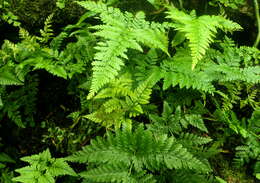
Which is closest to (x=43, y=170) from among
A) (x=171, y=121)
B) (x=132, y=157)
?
(x=132, y=157)

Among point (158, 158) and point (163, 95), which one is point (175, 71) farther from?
point (158, 158)

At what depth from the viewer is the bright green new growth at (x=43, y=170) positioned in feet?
7.47

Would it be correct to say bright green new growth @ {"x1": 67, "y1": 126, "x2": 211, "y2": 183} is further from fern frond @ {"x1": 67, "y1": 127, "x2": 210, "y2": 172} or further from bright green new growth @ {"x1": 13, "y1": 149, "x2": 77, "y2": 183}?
bright green new growth @ {"x1": 13, "y1": 149, "x2": 77, "y2": 183}

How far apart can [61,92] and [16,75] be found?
0.62 meters

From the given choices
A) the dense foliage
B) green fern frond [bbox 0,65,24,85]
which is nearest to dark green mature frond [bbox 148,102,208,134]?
the dense foliage

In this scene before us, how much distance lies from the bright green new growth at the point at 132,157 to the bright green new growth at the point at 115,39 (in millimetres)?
452

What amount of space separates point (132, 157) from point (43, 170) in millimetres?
832

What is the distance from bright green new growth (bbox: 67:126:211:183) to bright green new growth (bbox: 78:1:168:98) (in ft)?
1.48

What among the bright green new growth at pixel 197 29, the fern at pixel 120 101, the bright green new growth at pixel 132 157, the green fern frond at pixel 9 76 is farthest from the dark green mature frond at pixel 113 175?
the green fern frond at pixel 9 76

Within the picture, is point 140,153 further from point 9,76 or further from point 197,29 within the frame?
point 9,76

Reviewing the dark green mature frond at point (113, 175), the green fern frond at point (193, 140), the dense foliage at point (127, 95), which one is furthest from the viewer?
the green fern frond at point (193, 140)

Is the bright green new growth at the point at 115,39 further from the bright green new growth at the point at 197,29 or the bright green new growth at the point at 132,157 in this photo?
the bright green new growth at the point at 132,157

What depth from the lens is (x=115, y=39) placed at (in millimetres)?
2365

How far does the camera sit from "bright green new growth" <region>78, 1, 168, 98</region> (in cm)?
217
